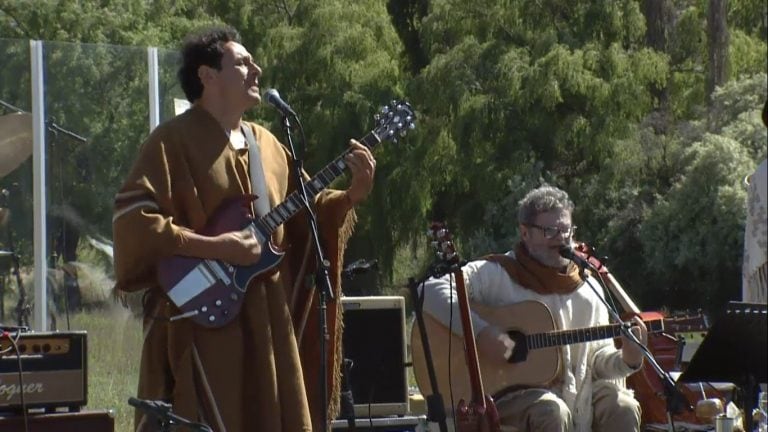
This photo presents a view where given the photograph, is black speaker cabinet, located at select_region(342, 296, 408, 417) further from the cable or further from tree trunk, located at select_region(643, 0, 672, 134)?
tree trunk, located at select_region(643, 0, 672, 134)

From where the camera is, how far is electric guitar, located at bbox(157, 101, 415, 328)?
4.51 metres

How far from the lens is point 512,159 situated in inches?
589

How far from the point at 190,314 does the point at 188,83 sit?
84 cm

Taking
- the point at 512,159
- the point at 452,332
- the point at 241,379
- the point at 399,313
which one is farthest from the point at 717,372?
the point at 512,159

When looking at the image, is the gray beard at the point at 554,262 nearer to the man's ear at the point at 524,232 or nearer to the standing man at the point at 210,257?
the man's ear at the point at 524,232

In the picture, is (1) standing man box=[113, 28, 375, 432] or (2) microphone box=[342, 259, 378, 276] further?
(2) microphone box=[342, 259, 378, 276]

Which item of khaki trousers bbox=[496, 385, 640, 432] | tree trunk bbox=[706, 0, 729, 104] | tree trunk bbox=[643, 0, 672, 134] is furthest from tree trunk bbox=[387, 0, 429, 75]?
khaki trousers bbox=[496, 385, 640, 432]

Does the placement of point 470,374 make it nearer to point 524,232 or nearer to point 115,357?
point 524,232

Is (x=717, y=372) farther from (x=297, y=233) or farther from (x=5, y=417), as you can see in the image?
(x=5, y=417)

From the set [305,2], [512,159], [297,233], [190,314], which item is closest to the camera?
[190,314]

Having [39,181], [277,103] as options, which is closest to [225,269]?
[277,103]

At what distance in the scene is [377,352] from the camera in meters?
6.22

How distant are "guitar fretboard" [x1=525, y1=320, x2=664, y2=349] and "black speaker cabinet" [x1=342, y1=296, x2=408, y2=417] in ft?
2.72

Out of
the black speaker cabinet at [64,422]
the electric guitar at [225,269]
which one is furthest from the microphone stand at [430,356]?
the black speaker cabinet at [64,422]
